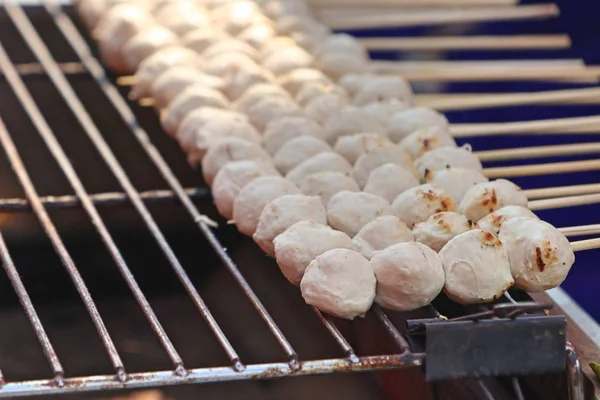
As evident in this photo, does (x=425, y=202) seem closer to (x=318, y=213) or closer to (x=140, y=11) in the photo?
(x=318, y=213)

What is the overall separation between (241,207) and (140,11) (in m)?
1.32

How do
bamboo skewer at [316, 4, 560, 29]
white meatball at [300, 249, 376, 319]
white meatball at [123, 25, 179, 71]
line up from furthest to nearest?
bamboo skewer at [316, 4, 560, 29] < white meatball at [123, 25, 179, 71] < white meatball at [300, 249, 376, 319]

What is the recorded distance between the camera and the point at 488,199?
2078 millimetres

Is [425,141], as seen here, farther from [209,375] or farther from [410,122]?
[209,375]

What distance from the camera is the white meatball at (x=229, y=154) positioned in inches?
95.3

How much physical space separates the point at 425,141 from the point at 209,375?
41.8 inches

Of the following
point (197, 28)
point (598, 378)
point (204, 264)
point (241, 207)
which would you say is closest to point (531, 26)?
point (197, 28)

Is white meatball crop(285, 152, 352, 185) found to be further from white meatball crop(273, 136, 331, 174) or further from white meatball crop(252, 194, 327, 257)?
white meatball crop(252, 194, 327, 257)

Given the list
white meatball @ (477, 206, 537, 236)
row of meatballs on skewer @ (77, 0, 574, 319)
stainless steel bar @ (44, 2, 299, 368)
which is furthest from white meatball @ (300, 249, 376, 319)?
white meatball @ (477, 206, 537, 236)

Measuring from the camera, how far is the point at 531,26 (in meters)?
3.64

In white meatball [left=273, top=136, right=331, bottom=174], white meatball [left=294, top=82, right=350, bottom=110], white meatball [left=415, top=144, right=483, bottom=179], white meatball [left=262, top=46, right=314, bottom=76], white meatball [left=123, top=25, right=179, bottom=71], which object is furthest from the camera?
white meatball [left=123, top=25, right=179, bottom=71]

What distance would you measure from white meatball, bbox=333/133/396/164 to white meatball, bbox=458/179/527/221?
0.34m

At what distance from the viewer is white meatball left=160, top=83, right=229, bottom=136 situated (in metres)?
2.71

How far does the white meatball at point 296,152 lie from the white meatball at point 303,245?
445 millimetres
